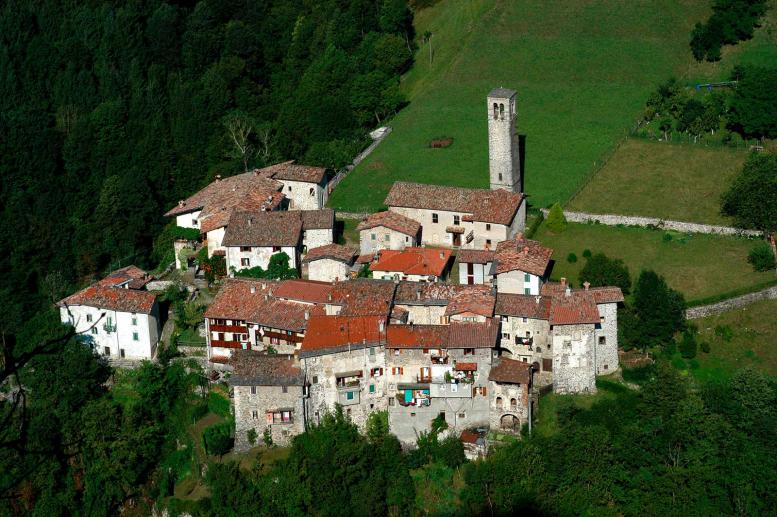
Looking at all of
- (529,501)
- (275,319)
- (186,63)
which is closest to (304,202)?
(275,319)

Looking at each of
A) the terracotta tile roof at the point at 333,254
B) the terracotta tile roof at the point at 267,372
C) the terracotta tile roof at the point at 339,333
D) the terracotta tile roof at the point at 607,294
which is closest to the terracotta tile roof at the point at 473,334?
the terracotta tile roof at the point at 339,333

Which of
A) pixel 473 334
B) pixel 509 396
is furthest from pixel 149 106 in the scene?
pixel 509 396

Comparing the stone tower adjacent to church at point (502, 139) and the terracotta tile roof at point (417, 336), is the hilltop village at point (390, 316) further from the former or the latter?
the stone tower adjacent to church at point (502, 139)

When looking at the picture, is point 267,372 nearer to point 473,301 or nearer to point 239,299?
point 239,299

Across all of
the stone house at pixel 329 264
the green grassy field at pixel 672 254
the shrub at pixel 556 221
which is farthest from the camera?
the shrub at pixel 556 221

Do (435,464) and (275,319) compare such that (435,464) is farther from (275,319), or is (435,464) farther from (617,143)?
(617,143)

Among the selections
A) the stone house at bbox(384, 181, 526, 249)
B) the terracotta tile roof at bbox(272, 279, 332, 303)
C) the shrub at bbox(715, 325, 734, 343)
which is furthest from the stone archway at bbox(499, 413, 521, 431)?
the stone house at bbox(384, 181, 526, 249)

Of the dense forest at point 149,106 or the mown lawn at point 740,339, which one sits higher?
the dense forest at point 149,106
